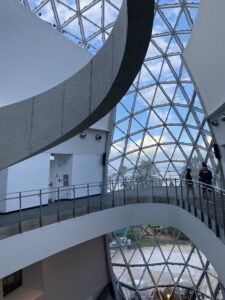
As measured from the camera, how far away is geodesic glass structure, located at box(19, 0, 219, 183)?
17016 millimetres

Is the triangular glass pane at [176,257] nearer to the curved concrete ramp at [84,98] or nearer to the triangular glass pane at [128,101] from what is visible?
the triangular glass pane at [128,101]

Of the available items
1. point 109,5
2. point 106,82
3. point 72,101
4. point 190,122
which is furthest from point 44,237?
point 109,5

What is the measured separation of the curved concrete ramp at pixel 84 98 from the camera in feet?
12.7

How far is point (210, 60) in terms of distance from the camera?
939cm

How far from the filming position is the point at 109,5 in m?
18.0

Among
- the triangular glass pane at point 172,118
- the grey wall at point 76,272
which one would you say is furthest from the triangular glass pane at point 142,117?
the grey wall at point 76,272

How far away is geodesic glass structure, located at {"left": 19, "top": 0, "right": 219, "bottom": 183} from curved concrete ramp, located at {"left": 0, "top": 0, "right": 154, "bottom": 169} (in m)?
12.8

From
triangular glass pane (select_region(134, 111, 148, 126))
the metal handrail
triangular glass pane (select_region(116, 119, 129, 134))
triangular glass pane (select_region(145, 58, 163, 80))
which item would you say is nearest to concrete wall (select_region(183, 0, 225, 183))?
the metal handrail

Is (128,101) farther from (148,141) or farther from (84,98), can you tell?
(84,98)

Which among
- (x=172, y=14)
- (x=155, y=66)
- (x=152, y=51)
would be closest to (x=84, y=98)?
(x=172, y=14)

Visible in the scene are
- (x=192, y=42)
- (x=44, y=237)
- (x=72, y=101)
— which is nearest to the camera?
(x=72, y=101)

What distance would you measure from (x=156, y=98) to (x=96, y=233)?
1529 cm

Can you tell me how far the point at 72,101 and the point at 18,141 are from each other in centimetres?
224

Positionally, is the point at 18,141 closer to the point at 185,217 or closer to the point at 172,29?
the point at 185,217
